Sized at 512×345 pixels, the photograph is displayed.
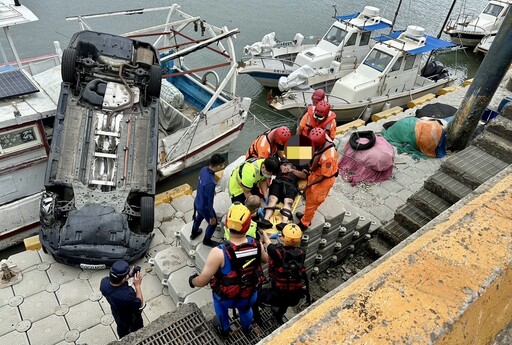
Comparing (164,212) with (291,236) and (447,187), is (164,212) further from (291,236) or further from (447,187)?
(447,187)

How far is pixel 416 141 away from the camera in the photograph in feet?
26.8

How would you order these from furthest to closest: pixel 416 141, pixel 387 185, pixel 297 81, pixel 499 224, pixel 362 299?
pixel 297 81
pixel 416 141
pixel 387 185
pixel 499 224
pixel 362 299

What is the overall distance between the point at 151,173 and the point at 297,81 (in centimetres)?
591

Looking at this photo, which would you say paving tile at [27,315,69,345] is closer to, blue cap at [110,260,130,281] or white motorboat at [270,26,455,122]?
blue cap at [110,260,130,281]

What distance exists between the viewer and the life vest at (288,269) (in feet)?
11.7

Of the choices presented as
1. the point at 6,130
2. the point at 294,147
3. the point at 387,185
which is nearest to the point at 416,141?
the point at 387,185

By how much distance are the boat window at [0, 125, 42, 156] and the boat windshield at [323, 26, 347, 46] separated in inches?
367

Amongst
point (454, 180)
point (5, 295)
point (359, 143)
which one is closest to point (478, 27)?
point (359, 143)

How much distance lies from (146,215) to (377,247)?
136 inches

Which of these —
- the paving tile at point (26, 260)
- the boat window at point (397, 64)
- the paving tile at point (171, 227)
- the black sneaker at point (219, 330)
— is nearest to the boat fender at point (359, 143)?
the paving tile at point (171, 227)

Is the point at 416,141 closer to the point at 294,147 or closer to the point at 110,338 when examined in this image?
the point at 294,147

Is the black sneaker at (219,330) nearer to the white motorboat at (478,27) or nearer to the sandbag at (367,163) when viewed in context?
the sandbag at (367,163)

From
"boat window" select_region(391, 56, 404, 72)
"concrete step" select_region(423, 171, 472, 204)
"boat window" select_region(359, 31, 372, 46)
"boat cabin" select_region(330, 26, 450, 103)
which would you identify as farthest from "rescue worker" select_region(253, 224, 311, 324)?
"boat window" select_region(359, 31, 372, 46)

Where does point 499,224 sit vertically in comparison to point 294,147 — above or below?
above
